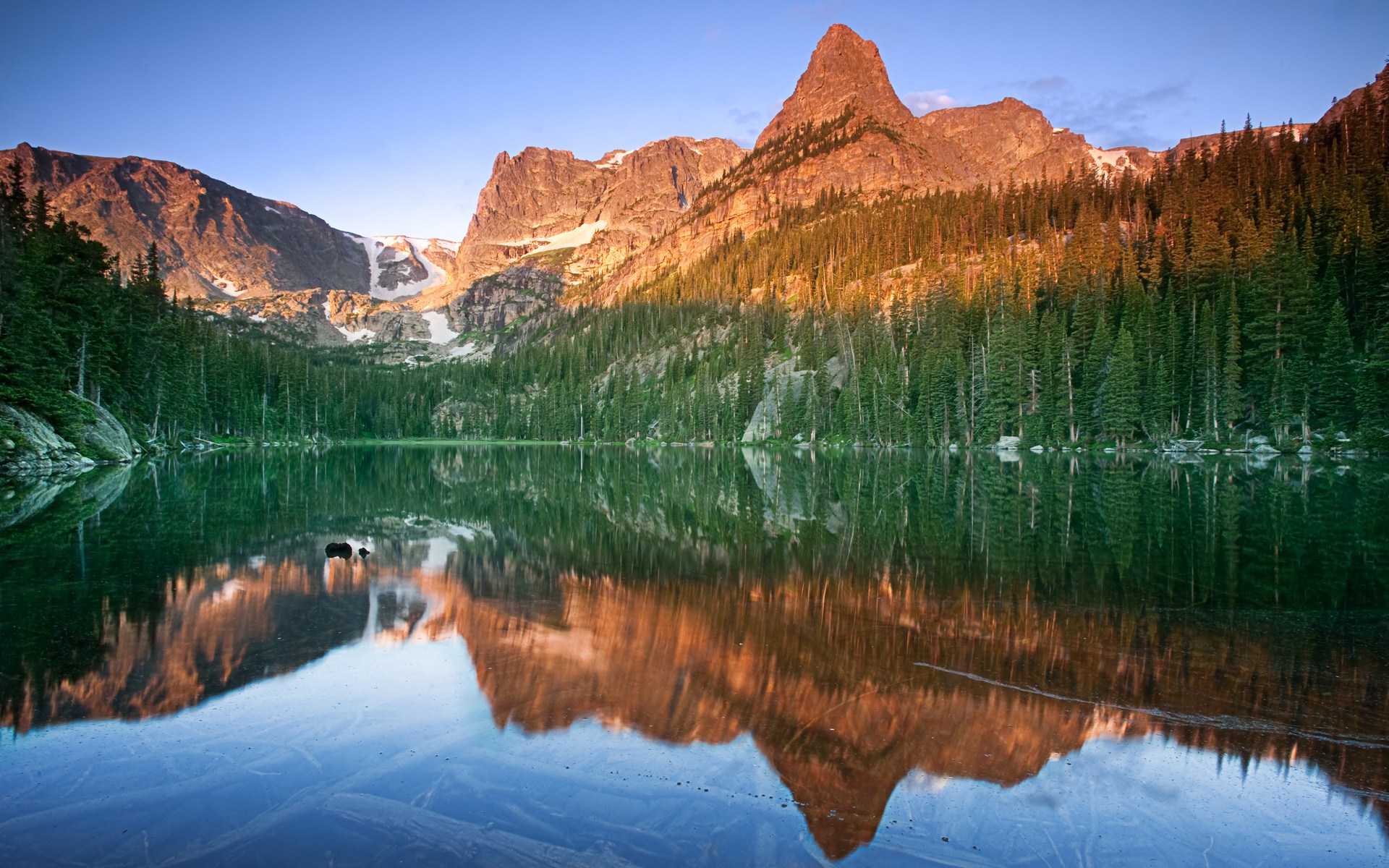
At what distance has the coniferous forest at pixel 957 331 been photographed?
170 ft

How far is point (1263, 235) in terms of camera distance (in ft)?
216

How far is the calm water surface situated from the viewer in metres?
5.57

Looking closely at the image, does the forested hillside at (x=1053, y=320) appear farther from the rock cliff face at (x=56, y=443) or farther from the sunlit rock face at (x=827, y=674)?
the rock cliff face at (x=56, y=443)

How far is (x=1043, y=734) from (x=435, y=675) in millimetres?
7467

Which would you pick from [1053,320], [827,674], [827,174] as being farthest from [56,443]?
[827,174]

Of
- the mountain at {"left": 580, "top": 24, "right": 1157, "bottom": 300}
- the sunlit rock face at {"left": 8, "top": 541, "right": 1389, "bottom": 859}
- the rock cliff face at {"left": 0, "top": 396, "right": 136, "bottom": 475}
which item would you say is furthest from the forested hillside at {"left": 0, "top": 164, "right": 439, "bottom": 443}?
the mountain at {"left": 580, "top": 24, "right": 1157, "bottom": 300}

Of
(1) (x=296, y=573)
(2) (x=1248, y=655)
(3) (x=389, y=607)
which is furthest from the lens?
(1) (x=296, y=573)

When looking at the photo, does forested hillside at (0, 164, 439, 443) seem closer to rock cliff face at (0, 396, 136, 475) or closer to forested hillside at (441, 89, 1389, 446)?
rock cliff face at (0, 396, 136, 475)

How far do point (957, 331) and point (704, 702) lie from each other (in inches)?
3186

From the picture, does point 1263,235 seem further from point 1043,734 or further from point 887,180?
point 887,180

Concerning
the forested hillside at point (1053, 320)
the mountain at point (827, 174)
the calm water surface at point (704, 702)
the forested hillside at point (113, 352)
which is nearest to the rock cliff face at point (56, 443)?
the forested hillside at point (113, 352)

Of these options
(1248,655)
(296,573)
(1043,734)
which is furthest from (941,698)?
(296,573)

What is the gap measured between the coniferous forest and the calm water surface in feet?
135

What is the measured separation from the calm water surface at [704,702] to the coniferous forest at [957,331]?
1615 inches
